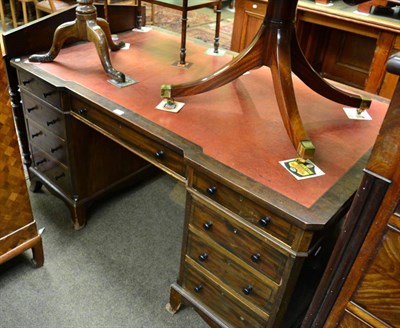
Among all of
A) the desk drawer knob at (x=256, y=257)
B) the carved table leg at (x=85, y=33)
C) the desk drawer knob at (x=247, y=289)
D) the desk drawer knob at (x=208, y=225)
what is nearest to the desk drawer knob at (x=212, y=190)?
the desk drawer knob at (x=208, y=225)

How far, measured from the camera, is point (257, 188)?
107 centimetres

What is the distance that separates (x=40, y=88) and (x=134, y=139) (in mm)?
557

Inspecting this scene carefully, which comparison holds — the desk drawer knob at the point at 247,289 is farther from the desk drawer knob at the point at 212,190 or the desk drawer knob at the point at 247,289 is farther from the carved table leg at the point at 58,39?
the carved table leg at the point at 58,39

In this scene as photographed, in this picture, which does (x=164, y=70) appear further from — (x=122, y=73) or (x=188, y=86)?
(x=188, y=86)

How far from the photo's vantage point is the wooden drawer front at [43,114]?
1.67 m

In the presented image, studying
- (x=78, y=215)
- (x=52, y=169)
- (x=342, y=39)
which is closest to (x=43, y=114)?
(x=52, y=169)

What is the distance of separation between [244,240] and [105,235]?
99 cm

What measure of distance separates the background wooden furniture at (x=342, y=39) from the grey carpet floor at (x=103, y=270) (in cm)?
156

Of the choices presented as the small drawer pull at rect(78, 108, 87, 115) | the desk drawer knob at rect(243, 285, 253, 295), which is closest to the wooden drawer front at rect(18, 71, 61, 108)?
the small drawer pull at rect(78, 108, 87, 115)

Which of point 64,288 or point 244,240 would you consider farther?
point 64,288

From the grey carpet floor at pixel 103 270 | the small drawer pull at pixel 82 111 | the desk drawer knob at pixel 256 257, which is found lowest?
the grey carpet floor at pixel 103 270

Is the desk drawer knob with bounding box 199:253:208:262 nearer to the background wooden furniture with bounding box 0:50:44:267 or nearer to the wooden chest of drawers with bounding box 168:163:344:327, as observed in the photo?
the wooden chest of drawers with bounding box 168:163:344:327

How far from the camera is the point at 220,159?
3.84 ft

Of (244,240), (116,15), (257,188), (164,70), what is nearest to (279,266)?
(244,240)
